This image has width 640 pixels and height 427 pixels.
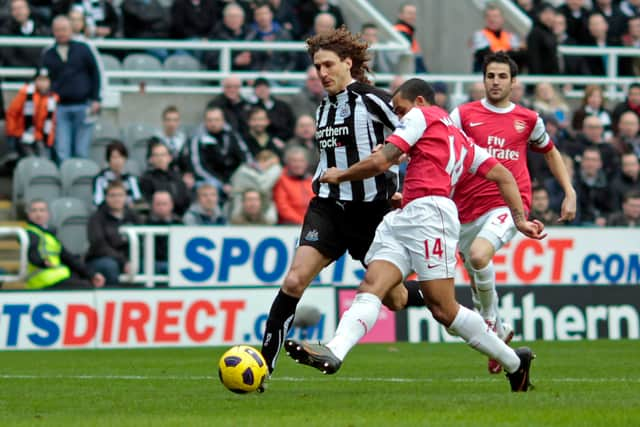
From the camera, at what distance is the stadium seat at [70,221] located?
17.8m

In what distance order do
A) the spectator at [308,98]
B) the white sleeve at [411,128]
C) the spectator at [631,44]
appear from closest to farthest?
the white sleeve at [411,128], the spectator at [308,98], the spectator at [631,44]

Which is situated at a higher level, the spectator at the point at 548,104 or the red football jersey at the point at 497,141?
the red football jersey at the point at 497,141

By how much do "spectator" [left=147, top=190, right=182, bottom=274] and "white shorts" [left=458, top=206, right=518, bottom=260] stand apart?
6227mm

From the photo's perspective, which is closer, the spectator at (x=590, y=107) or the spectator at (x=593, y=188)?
the spectator at (x=593, y=188)

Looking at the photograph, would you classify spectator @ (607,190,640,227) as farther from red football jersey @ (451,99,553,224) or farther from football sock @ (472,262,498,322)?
football sock @ (472,262,498,322)

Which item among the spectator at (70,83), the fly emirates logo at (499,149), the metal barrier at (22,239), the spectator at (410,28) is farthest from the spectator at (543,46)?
the fly emirates logo at (499,149)

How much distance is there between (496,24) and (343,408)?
1419 centimetres

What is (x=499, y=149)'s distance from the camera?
469 inches

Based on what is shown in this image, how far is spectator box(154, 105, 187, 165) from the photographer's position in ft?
61.9

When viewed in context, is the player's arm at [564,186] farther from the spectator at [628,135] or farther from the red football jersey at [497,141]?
the spectator at [628,135]

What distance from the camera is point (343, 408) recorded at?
8.70 m

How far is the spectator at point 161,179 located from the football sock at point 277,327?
823 centimetres

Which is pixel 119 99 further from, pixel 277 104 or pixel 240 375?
pixel 240 375

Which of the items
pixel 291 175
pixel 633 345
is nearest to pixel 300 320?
pixel 291 175
